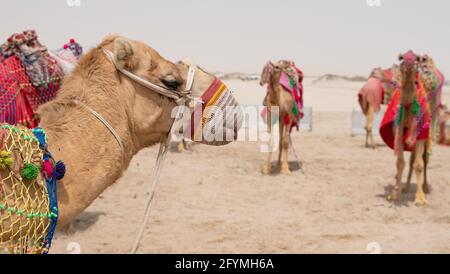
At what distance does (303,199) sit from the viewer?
8094mm

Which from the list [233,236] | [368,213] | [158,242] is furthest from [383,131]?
[158,242]

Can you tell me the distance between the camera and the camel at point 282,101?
9.66 meters


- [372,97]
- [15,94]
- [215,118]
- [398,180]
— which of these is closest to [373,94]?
[372,97]

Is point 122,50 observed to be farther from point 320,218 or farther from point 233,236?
point 320,218

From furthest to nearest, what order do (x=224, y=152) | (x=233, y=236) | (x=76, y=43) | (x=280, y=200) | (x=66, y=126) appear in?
(x=224, y=152) < (x=280, y=200) < (x=233, y=236) < (x=76, y=43) < (x=66, y=126)

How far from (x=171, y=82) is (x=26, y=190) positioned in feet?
2.95

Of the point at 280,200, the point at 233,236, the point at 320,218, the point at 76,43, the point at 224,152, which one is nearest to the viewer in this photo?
the point at 76,43

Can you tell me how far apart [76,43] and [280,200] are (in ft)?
13.2

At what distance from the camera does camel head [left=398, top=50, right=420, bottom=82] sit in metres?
7.09

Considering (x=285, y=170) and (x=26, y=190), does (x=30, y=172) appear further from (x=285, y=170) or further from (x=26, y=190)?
(x=285, y=170)

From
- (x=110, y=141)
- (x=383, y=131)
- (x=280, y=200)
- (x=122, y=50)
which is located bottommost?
(x=280, y=200)

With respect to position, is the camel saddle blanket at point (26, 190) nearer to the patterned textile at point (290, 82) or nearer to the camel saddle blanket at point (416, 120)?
the camel saddle blanket at point (416, 120)

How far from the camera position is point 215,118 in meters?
2.81

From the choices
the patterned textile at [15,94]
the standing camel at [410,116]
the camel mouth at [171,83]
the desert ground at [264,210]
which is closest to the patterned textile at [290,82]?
the desert ground at [264,210]
